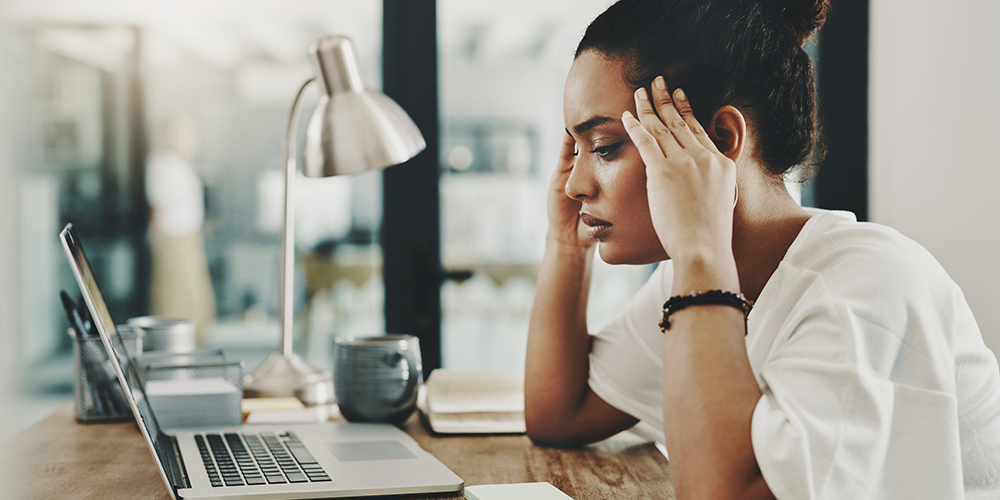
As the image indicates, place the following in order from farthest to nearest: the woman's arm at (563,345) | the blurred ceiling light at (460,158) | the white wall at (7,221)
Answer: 1. the white wall at (7,221)
2. the blurred ceiling light at (460,158)
3. the woman's arm at (563,345)

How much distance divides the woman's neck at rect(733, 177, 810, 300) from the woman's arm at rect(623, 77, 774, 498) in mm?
76

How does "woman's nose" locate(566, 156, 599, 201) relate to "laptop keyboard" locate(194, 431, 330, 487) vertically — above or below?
above

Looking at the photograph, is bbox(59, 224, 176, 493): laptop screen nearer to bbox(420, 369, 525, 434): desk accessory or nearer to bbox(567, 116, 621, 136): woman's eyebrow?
bbox(420, 369, 525, 434): desk accessory

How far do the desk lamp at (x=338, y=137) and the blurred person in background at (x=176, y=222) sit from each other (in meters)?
0.88

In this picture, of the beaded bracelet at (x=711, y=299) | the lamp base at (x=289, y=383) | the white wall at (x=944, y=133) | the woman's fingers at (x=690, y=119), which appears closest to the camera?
the beaded bracelet at (x=711, y=299)

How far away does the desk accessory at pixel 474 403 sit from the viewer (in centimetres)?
102

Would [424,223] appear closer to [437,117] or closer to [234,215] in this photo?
[437,117]

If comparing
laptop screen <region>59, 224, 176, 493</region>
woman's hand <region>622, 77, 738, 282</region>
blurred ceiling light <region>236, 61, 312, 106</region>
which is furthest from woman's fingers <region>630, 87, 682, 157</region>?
blurred ceiling light <region>236, 61, 312, 106</region>

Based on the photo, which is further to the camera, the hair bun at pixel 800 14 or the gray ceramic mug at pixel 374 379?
the gray ceramic mug at pixel 374 379

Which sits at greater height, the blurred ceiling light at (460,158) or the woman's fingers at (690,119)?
the blurred ceiling light at (460,158)

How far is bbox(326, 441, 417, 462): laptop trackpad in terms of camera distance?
84 centimetres

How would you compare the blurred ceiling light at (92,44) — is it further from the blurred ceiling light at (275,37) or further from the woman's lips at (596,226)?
the woman's lips at (596,226)

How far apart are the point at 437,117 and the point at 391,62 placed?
7.5 inches

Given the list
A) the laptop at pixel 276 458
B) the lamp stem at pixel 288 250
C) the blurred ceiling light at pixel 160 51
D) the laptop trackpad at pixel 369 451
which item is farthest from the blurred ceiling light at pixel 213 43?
the laptop trackpad at pixel 369 451
